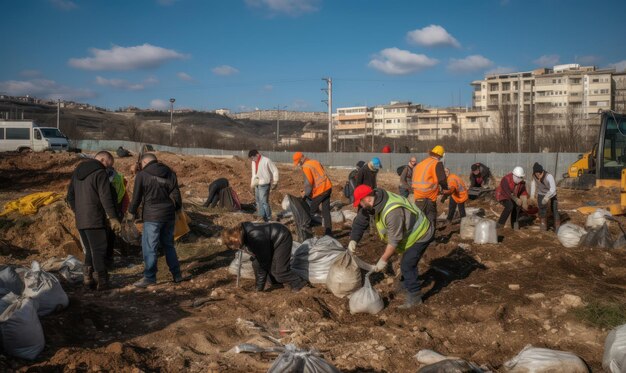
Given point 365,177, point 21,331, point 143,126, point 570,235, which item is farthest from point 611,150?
point 143,126

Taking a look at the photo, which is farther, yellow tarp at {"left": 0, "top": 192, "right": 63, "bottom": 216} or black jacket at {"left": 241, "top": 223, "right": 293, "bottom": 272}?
yellow tarp at {"left": 0, "top": 192, "right": 63, "bottom": 216}

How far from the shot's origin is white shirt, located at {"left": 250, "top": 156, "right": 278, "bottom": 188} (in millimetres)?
10969

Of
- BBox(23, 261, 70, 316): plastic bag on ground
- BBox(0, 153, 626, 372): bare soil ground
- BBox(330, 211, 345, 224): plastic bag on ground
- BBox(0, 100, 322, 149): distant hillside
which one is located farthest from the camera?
BBox(0, 100, 322, 149): distant hillside

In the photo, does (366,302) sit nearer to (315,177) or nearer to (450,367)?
(450,367)

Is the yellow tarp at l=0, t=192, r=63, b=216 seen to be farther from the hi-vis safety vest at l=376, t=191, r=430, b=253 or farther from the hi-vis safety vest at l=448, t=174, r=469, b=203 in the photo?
the hi-vis safety vest at l=448, t=174, r=469, b=203

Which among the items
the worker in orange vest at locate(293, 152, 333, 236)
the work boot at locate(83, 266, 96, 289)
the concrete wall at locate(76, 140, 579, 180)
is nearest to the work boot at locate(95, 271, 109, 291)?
the work boot at locate(83, 266, 96, 289)

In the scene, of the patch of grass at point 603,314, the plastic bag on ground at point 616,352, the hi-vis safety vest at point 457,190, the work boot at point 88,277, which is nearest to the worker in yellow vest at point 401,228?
the patch of grass at point 603,314

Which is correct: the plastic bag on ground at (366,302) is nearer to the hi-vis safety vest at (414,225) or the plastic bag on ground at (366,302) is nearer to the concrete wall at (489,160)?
the hi-vis safety vest at (414,225)

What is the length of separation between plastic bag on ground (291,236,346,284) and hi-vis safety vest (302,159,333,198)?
2774 mm

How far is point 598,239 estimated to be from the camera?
9164 mm

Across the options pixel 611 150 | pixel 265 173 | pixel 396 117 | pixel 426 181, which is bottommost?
pixel 426 181

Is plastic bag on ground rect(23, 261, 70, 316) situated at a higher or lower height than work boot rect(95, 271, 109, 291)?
higher

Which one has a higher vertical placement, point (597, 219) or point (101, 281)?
point (597, 219)

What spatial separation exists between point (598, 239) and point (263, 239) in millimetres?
5569
